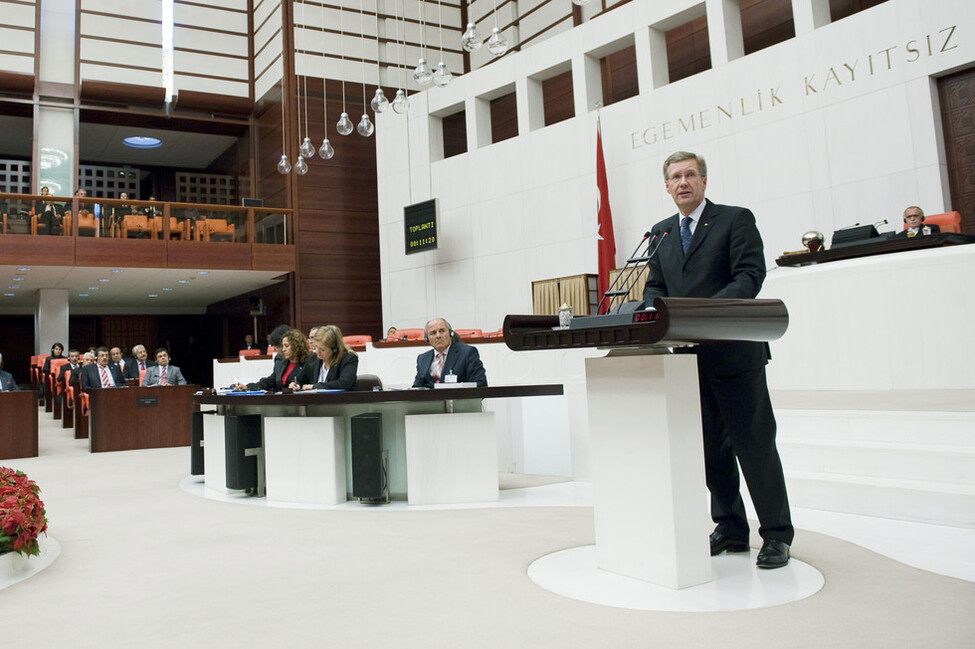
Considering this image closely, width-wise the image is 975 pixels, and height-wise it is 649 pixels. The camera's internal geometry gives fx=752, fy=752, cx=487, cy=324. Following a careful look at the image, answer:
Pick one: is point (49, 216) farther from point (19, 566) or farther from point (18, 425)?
point (19, 566)

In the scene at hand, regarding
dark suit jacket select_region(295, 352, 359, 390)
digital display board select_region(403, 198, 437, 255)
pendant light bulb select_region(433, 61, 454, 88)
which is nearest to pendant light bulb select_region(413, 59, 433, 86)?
pendant light bulb select_region(433, 61, 454, 88)

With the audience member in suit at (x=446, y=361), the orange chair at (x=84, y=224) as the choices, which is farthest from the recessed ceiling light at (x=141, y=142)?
the audience member in suit at (x=446, y=361)

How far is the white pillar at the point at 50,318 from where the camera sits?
14461 mm

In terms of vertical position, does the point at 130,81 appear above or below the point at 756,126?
above

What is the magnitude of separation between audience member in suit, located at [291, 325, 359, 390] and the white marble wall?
17.8 feet

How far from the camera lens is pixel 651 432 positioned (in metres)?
2.29

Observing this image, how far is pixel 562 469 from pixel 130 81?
12659mm

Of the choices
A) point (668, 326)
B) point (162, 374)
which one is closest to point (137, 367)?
point (162, 374)

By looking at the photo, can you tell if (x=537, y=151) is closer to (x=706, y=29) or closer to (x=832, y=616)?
(x=706, y=29)

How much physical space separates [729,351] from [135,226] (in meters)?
12.2

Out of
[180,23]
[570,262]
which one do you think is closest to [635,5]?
[570,262]

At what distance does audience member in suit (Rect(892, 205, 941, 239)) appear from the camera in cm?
577

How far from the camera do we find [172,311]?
19.2 m

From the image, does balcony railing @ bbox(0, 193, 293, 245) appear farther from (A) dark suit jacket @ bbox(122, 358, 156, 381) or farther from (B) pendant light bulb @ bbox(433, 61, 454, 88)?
(B) pendant light bulb @ bbox(433, 61, 454, 88)
